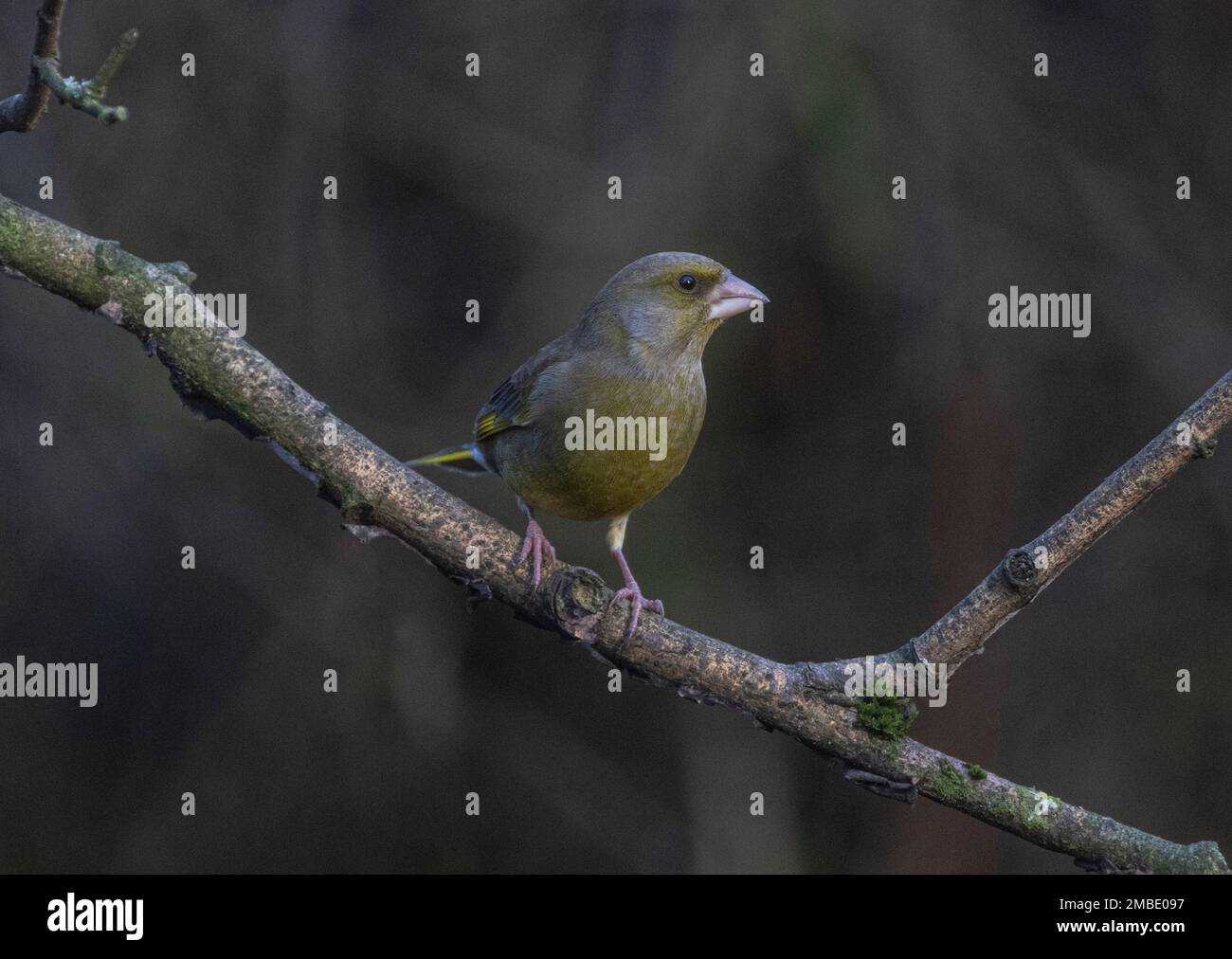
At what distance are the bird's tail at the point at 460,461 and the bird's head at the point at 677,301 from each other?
0.77 m

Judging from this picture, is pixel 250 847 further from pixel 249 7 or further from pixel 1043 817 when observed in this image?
pixel 1043 817

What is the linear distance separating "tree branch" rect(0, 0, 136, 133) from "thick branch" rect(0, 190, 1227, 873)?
311mm

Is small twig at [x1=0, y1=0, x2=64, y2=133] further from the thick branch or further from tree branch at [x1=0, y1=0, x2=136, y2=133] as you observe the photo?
the thick branch

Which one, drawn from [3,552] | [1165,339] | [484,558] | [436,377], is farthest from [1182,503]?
[3,552]

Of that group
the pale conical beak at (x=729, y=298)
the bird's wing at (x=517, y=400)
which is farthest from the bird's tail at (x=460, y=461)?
the pale conical beak at (x=729, y=298)

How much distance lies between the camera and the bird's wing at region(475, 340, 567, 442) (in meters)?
4.60

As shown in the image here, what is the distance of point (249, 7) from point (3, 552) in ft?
10.6

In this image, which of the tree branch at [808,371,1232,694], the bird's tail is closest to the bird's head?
the bird's tail

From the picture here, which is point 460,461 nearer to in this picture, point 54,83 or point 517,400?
point 517,400

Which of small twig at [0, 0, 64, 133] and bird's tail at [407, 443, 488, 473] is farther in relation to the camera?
bird's tail at [407, 443, 488, 473]

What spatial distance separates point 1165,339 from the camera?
7211mm

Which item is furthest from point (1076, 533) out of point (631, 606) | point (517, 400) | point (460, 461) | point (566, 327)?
point (566, 327)

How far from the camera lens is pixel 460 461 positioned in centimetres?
520

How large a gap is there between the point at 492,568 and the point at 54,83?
158 cm
